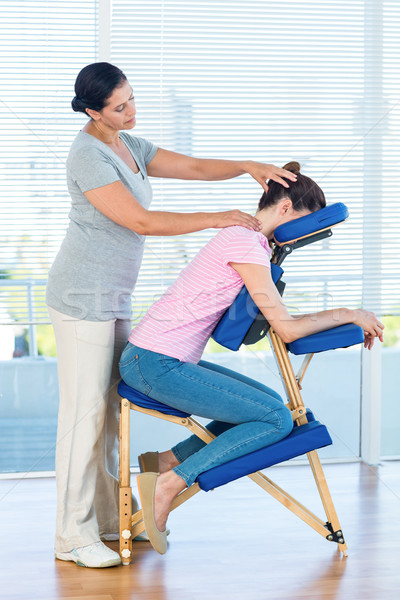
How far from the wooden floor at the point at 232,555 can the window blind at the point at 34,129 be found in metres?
0.86

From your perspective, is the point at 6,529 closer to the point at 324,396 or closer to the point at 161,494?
the point at 161,494

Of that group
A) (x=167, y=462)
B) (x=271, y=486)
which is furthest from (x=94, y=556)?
(x=271, y=486)

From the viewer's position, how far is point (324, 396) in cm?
281

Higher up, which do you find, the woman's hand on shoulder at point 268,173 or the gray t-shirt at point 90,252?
the woman's hand on shoulder at point 268,173

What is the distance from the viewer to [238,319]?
178 centimetres

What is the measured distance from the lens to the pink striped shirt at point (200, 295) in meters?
1.76

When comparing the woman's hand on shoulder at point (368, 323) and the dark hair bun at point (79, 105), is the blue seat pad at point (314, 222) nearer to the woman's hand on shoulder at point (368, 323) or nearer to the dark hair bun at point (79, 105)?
the woman's hand on shoulder at point (368, 323)

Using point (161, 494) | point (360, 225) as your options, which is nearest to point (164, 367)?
point (161, 494)

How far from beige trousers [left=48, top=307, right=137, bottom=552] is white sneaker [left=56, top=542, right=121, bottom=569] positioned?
0.05 ft

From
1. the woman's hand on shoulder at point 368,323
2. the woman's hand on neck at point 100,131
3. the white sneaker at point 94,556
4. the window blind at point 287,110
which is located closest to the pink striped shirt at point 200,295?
the woman's hand on shoulder at point 368,323

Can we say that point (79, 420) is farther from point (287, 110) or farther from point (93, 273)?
point (287, 110)

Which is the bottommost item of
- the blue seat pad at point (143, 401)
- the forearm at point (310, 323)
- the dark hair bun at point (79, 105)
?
→ the blue seat pad at point (143, 401)

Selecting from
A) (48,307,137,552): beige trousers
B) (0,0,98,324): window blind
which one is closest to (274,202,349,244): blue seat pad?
(48,307,137,552): beige trousers

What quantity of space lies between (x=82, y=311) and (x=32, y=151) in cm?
97
